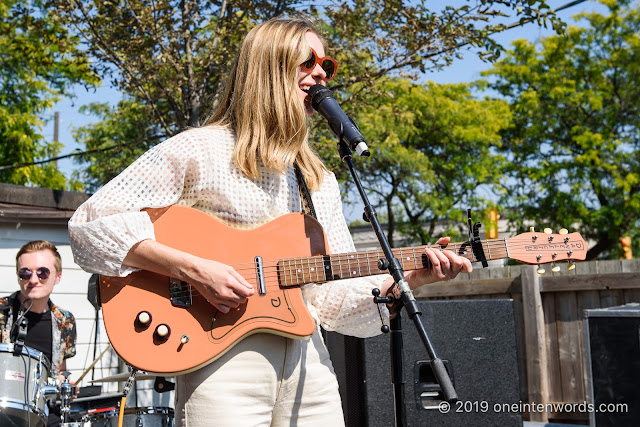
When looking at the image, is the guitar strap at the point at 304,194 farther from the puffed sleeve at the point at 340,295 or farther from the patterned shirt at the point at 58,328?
the patterned shirt at the point at 58,328

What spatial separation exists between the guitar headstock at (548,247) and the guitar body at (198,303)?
761 mm

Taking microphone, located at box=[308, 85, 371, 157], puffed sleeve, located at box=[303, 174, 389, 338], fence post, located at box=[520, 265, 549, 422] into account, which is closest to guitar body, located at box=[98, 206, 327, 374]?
puffed sleeve, located at box=[303, 174, 389, 338]

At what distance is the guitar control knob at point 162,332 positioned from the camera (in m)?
2.05

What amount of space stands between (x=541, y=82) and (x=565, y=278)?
16.1m

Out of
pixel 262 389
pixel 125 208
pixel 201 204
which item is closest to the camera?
pixel 262 389

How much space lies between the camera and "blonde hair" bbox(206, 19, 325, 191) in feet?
7.65

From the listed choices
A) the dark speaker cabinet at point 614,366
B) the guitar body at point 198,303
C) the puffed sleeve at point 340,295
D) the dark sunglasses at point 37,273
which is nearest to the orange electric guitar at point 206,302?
the guitar body at point 198,303

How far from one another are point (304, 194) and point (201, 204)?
379mm

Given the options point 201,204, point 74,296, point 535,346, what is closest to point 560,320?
point 535,346

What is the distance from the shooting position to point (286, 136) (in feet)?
7.80

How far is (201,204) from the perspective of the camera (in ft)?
7.32

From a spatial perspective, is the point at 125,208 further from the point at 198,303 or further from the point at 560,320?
the point at 560,320

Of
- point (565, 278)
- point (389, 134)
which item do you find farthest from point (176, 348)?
point (389, 134)

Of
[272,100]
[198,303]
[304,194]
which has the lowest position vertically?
[198,303]
